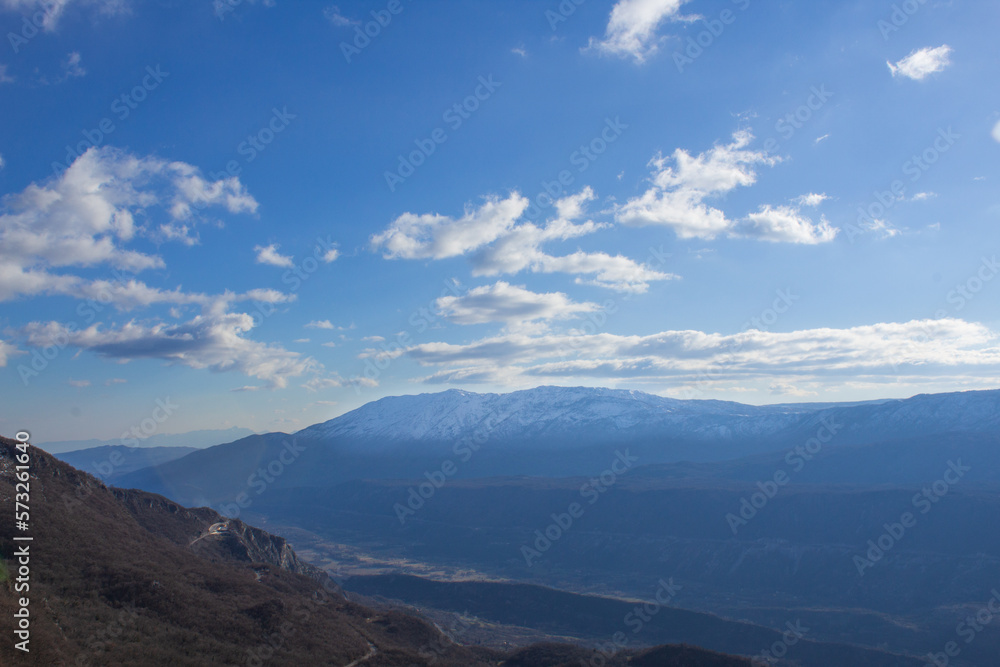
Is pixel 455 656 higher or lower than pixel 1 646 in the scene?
lower

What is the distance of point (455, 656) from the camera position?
59.2 meters

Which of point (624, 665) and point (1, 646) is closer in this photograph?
point (1, 646)

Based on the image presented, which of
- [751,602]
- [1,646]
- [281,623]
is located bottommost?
[751,602]

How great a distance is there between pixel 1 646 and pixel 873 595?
467 ft

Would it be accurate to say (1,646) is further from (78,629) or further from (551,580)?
(551,580)

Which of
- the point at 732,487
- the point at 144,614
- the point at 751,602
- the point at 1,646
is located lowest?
the point at 751,602

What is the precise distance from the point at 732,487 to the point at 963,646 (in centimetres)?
10013

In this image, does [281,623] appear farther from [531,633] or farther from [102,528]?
[531,633]

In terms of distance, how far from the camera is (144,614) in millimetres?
39156

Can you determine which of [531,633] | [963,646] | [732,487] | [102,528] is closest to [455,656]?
[102,528]

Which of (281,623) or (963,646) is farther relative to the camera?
(963,646)

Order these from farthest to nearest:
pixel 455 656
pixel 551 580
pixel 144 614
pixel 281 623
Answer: pixel 551 580 < pixel 455 656 < pixel 281 623 < pixel 144 614

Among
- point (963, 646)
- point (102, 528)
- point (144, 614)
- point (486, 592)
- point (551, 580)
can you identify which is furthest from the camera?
point (551, 580)

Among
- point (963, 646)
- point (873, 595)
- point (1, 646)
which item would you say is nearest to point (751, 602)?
point (873, 595)
